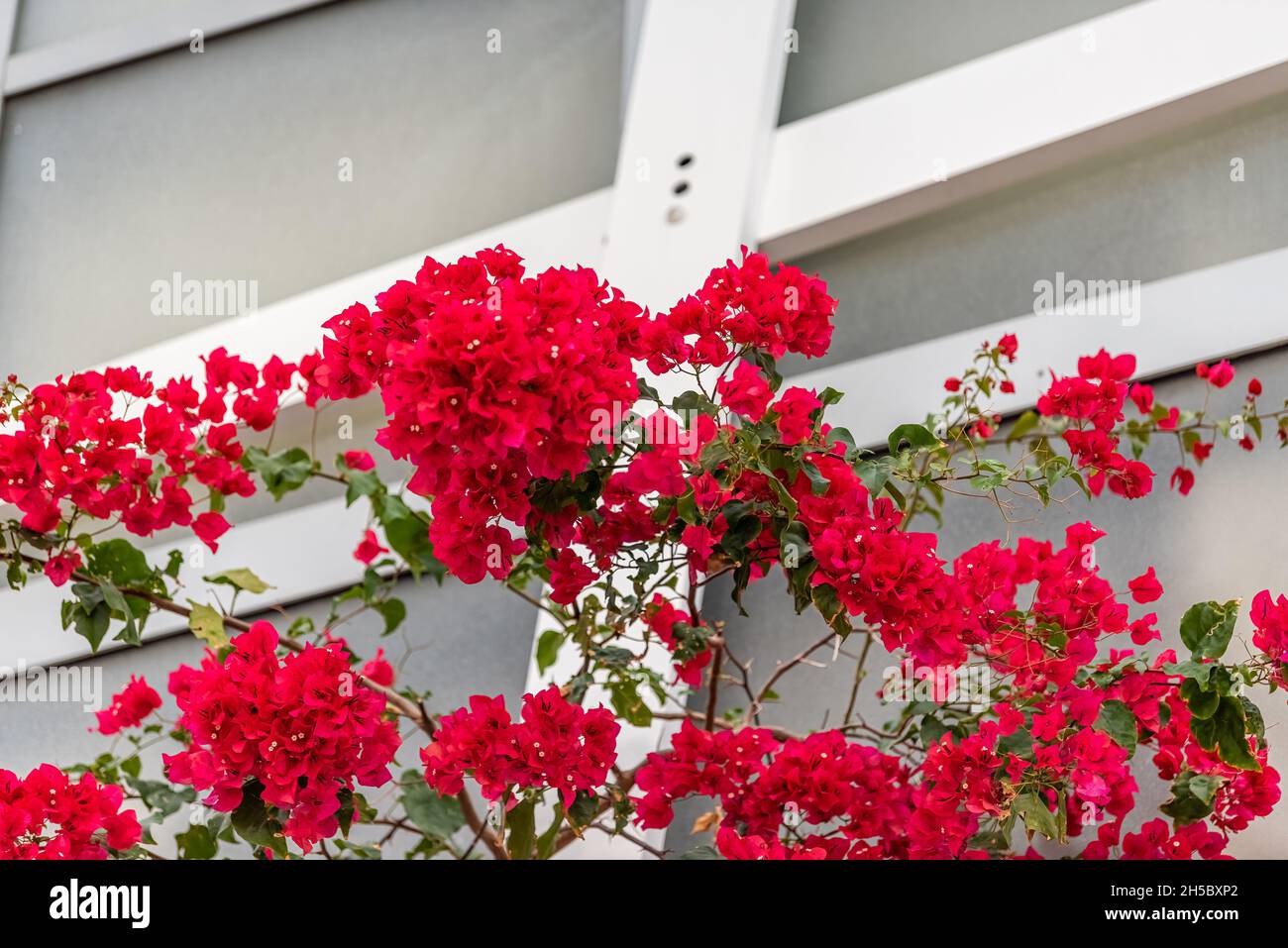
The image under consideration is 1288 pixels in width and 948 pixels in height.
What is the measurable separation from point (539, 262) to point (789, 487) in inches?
47.5

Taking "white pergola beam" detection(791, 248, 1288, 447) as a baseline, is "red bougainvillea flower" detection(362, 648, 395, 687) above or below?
below

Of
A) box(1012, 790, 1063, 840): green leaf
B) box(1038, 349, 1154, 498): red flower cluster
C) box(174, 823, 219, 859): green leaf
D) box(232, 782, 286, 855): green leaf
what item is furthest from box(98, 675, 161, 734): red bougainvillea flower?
box(1038, 349, 1154, 498): red flower cluster

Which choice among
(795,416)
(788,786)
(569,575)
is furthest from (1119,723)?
(569,575)

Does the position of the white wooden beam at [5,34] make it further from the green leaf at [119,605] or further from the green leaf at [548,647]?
the green leaf at [548,647]

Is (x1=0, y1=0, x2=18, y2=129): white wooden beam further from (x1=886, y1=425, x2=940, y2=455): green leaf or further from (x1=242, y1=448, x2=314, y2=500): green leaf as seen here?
(x1=886, y1=425, x2=940, y2=455): green leaf

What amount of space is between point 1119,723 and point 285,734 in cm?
86

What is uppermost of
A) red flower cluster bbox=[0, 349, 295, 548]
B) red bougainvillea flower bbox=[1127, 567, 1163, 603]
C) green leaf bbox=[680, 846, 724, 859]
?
red flower cluster bbox=[0, 349, 295, 548]

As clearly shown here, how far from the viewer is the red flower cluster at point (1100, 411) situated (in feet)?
4.66

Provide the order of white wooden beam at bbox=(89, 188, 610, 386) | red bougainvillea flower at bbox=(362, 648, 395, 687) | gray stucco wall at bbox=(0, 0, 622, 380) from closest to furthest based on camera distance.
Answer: red bougainvillea flower at bbox=(362, 648, 395, 687)
white wooden beam at bbox=(89, 188, 610, 386)
gray stucco wall at bbox=(0, 0, 622, 380)

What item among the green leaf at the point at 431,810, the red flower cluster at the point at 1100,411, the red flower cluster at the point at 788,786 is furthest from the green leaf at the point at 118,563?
the red flower cluster at the point at 1100,411

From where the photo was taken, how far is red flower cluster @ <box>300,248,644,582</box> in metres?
0.93

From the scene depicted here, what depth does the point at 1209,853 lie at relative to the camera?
4.47 feet
